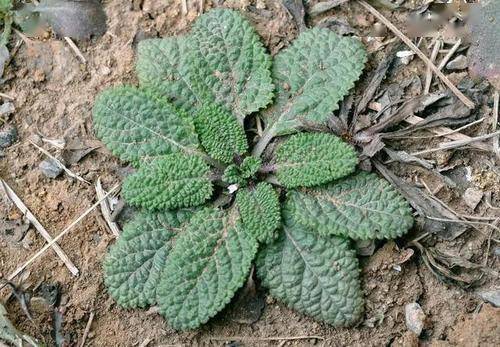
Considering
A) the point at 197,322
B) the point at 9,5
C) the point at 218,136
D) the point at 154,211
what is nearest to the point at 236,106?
the point at 218,136

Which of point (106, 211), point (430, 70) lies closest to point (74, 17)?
point (106, 211)

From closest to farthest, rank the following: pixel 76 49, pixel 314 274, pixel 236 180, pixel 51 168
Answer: pixel 314 274 < pixel 236 180 < pixel 51 168 < pixel 76 49

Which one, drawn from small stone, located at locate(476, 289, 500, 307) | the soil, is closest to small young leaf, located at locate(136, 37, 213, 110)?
the soil

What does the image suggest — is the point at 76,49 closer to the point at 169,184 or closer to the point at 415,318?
the point at 169,184

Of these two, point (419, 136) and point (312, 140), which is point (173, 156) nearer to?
point (312, 140)

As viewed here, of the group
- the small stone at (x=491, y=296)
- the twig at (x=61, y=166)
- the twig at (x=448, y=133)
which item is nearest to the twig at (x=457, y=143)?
the twig at (x=448, y=133)
